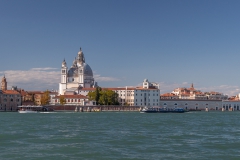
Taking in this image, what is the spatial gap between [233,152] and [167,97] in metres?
88.0

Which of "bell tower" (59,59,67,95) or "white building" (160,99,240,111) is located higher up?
"bell tower" (59,59,67,95)

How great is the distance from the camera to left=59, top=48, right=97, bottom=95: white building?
97500 mm

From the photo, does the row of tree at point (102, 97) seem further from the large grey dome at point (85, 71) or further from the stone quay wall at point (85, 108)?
the large grey dome at point (85, 71)

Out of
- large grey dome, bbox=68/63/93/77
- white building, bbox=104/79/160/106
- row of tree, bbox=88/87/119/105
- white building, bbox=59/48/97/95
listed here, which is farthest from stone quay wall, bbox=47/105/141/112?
large grey dome, bbox=68/63/93/77

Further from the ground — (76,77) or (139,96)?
(76,77)

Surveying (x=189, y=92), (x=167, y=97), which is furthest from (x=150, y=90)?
(x=189, y=92)

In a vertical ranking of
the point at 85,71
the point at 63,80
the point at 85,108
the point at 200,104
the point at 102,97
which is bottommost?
the point at 85,108

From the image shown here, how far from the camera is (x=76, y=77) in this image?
324 feet

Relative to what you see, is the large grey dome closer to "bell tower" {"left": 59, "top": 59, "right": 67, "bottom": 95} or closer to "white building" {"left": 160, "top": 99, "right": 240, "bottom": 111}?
"bell tower" {"left": 59, "top": 59, "right": 67, "bottom": 95}

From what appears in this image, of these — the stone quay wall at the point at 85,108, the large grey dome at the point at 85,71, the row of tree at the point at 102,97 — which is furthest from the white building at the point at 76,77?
the stone quay wall at the point at 85,108

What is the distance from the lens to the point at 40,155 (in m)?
15.4

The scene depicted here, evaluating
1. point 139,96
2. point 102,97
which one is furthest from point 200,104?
point 102,97

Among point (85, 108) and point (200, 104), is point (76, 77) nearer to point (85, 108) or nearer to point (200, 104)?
point (85, 108)

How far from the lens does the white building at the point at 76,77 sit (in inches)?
3839
